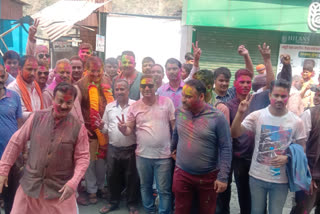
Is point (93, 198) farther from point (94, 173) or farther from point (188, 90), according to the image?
point (188, 90)

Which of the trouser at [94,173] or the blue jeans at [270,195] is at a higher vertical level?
the blue jeans at [270,195]

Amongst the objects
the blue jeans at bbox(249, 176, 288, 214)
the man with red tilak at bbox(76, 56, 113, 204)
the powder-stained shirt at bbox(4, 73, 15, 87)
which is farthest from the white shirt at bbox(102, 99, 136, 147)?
the blue jeans at bbox(249, 176, 288, 214)

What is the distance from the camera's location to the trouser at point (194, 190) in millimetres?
3098

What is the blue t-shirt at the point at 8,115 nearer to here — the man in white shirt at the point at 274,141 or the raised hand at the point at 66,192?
the raised hand at the point at 66,192

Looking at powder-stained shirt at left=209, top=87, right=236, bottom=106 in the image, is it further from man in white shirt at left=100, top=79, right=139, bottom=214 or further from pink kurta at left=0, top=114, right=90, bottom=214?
pink kurta at left=0, top=114, right=90, bottom=214

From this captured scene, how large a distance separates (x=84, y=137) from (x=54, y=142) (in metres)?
0.27

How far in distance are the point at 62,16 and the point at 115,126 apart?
5.98 m

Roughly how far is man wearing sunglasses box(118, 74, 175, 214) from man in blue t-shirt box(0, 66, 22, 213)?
121cm

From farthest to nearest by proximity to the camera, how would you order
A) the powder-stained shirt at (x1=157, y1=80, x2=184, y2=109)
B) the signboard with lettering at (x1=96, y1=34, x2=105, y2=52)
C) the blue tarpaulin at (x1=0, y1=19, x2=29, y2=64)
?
the blue tarpaulin at (x1=0, y1=19, x2=29, y2=64) → the signboard with lettering at (x1=96, y1=34, x2=105, y2=52) → the powder-stained shirt at (x1=157, y1=80, x2=184, y2=109)

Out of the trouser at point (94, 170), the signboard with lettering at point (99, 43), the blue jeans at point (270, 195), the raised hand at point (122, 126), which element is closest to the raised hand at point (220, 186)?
the blue jeans at point (270, 195)

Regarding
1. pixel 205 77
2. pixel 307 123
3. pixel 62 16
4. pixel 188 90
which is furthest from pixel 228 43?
pixel 188 90

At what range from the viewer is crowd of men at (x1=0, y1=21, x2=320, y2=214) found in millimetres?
2670

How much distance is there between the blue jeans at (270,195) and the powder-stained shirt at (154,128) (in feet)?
3.67

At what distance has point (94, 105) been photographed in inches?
163
